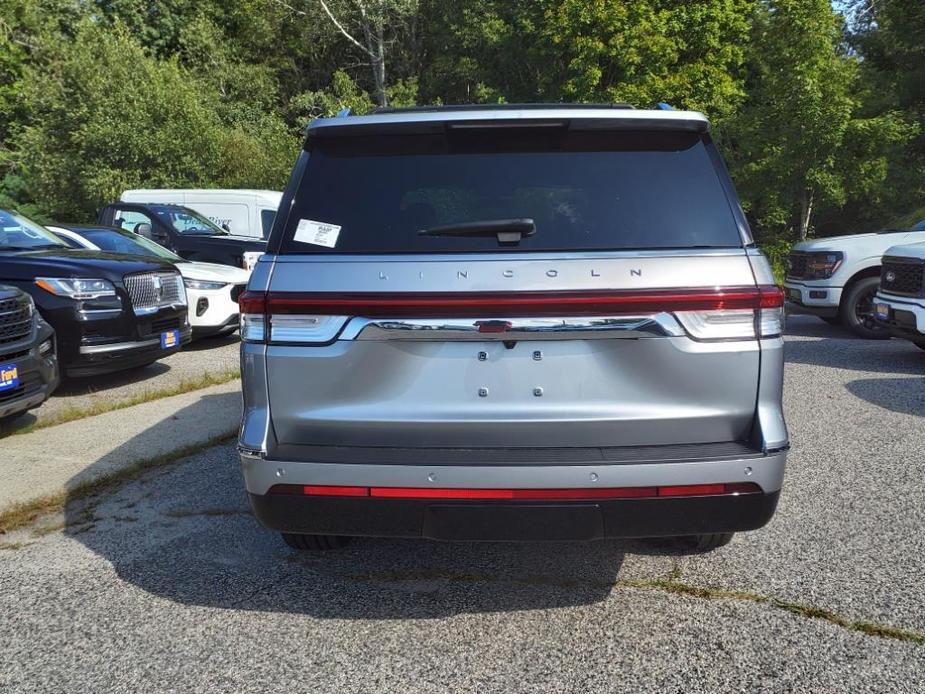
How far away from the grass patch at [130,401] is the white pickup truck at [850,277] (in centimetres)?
758

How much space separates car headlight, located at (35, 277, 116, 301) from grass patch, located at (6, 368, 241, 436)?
3.32 ft

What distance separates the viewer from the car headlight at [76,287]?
7715 millimetres

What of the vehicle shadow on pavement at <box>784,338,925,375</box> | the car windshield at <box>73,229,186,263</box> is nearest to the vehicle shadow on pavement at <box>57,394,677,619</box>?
the vehicle shadow on pavement at <box>784,338,925,375</box>

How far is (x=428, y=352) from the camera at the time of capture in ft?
9.56

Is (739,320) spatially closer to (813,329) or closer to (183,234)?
(813,329)

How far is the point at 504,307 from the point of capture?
285cm

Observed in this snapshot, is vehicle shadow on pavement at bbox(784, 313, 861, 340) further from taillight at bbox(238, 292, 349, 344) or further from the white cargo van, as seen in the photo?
taillight at bbox(238, 292, 349, 344)

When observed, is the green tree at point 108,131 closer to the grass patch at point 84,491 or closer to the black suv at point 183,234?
the black suv at point 183,234

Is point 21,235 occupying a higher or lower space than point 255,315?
higher

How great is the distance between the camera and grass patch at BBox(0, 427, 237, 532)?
452 cm

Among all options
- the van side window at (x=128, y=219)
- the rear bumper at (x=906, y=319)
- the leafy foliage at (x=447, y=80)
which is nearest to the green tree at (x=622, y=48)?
the leafy foliage at (x=447, y=80)

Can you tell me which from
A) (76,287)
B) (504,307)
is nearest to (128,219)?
(76,287)

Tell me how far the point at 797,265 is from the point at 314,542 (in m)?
9.77

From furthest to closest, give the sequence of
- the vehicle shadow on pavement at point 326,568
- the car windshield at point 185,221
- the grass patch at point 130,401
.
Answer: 1. the car windshield at point 185,221
2. the grass patch at point 130,401
3. the vehicle shadow on pavement at point 326,568
